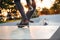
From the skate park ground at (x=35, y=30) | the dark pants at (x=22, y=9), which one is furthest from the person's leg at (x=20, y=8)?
the skate park ground at (x=35, y=30)

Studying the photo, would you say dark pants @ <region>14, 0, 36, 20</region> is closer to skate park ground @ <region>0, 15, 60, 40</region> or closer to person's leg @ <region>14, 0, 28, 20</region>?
person's leg @ <region>14, 0, 28, 20</region>

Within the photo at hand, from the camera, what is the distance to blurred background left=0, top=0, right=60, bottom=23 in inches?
174

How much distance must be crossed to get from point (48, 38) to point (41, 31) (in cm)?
17

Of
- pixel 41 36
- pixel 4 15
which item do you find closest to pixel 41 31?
pixel 41 36

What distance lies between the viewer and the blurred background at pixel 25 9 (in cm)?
443

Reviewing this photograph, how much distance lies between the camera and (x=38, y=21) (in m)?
4.44

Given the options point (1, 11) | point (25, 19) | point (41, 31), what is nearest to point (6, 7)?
point (1, 11)

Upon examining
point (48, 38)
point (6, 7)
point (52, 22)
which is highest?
point (6, 7)

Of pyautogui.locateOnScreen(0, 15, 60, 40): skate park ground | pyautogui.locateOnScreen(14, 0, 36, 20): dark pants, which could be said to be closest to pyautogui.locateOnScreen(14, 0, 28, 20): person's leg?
Result: pyautogui.locateOnScreen(14, 0, 36, 20): dark pants

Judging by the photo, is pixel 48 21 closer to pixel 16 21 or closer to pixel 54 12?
pixel 54 12

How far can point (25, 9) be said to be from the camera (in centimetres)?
447

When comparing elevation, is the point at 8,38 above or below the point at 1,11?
below

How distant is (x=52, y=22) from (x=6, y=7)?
85cm

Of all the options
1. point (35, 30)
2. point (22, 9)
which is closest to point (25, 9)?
point (22, 9)
